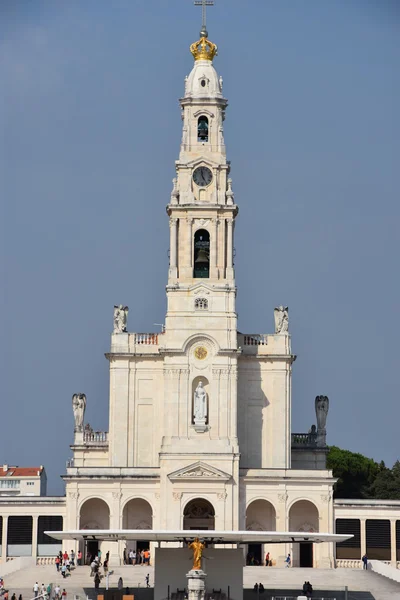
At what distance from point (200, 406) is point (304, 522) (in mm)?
8631

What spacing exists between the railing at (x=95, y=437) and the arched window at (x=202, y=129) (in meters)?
17.9

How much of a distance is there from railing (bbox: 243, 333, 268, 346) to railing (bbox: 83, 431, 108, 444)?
32.7 feet

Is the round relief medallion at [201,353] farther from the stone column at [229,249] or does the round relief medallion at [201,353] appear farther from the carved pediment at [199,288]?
the stone column at [229,249]

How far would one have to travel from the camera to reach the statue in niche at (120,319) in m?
98.2

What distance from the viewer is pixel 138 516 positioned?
94.3 metres

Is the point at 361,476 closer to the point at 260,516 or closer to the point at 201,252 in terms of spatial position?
the point at 260,516

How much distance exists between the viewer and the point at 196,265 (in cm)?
9600

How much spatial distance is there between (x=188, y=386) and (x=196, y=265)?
23.5 feet

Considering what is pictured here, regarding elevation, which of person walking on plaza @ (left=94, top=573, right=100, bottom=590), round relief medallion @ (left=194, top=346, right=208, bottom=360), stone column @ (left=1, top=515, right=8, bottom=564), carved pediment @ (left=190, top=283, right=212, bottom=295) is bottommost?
person walking on plaza @ (left=94, top=573, right=100, bottom=590)

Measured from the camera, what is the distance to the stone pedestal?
71.6m

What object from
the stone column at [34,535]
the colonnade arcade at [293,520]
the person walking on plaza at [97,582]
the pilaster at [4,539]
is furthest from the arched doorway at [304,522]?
the pilaster at [4,539]

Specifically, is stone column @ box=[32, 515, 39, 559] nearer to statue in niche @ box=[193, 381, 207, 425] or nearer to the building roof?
statue in niche @ box=[193, 381, 207, 425]

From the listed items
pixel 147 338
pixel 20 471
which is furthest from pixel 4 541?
pixel 20 471

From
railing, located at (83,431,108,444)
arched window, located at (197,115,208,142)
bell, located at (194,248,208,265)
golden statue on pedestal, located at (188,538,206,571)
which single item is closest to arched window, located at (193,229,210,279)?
bell, located at (194,248,208,265)
